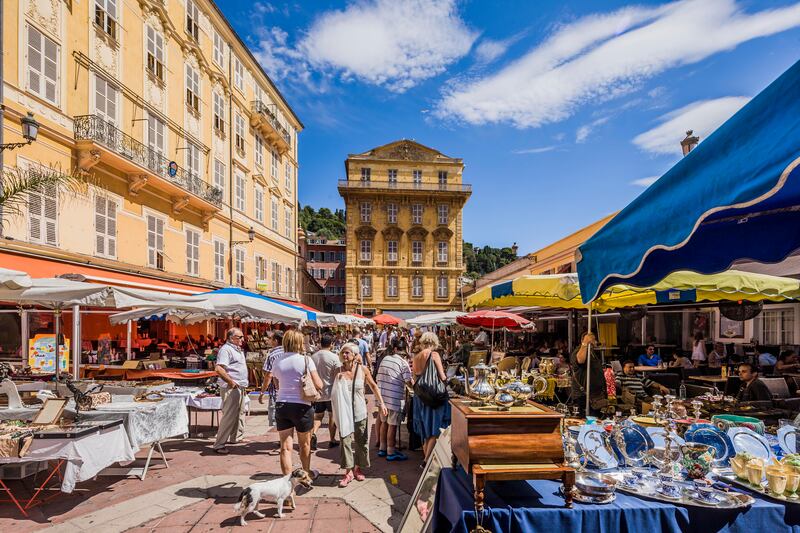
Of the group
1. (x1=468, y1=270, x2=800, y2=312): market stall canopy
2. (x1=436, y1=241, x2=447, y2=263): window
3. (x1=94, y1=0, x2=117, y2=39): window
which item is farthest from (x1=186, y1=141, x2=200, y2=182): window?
(x1=436, y1=241, x2=447, y2=263): window

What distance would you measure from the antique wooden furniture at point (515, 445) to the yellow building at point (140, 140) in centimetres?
1156

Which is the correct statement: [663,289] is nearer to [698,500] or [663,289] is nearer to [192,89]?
[698,500]

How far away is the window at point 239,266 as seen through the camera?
22.0 m

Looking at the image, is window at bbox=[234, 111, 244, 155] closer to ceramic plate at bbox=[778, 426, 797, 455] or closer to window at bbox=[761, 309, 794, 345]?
window at bbox=[761, 309, 794, 345]

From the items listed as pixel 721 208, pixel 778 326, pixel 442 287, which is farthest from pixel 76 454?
pixel 442 287

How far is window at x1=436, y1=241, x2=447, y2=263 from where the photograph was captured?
41688mm

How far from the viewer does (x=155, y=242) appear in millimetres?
16203

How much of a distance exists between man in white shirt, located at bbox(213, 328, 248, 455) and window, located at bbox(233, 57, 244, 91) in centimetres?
1950

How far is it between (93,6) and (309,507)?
51.3 ft

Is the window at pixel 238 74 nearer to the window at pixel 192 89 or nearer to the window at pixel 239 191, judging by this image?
the window at pixel 192 89

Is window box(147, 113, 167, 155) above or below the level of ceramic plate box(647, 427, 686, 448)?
above

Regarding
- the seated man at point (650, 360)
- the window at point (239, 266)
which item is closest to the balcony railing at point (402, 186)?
the window at point (239, 266)

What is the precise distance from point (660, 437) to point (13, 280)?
7.26 metres

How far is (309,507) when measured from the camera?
4.68 meters
